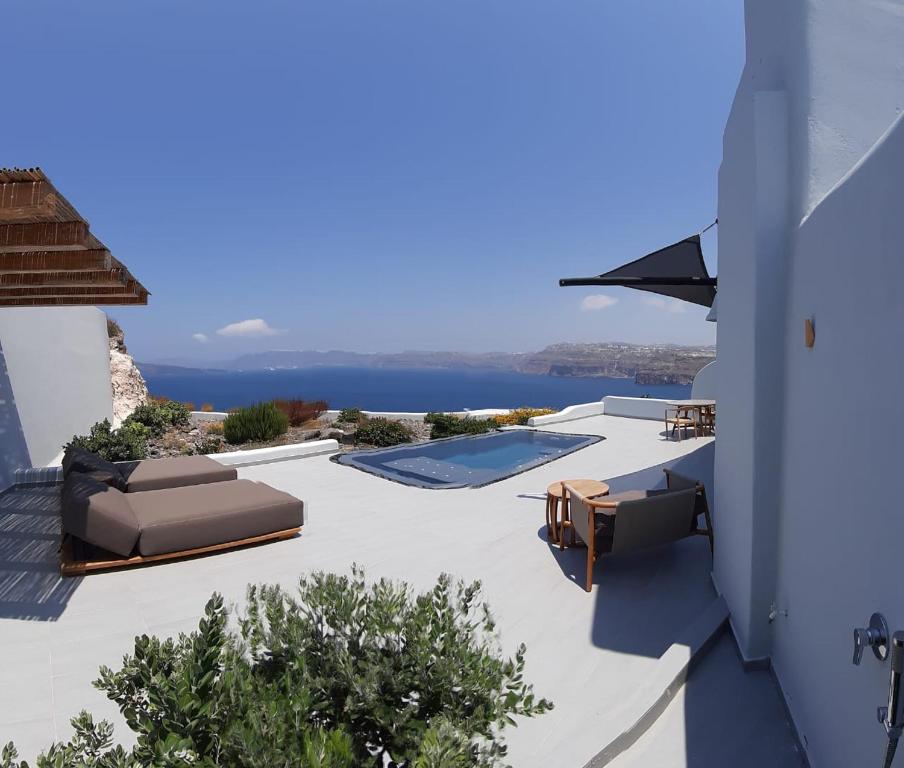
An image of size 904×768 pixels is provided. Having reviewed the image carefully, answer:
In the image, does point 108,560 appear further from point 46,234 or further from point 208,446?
point 208,446

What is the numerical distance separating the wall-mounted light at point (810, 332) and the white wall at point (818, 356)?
5cm

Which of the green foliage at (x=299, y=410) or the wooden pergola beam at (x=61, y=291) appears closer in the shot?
the wooden pergola beam at (x=61, y=291)

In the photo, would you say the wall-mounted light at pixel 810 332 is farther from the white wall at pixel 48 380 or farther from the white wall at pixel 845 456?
the white wall at pixel 48 380

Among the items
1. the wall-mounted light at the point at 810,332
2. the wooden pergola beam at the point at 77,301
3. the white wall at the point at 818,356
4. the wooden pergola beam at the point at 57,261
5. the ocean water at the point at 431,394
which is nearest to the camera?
the white wall at the point at 818,356

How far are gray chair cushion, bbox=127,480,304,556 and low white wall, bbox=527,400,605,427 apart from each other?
30.2ft

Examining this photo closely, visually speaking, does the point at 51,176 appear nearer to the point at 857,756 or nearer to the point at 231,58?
the point at 857,756

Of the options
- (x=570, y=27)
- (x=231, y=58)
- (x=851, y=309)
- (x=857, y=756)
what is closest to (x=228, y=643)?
(x=857, y=756)

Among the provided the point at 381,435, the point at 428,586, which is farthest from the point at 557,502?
the point at 381,435

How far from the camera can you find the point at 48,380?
29.0 ft

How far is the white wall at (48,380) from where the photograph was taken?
25.5ft

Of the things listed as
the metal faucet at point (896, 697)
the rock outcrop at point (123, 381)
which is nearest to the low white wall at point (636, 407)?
the rock outcrop at point (123, 381)

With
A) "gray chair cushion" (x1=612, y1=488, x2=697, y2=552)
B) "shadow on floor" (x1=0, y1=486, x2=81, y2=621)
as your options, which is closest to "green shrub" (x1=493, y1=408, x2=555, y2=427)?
"gray chair cushion" (x1=612, y1=488, x2=697, y2=552)

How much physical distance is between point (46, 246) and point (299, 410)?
36.1ft

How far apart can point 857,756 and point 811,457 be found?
1134 mm
